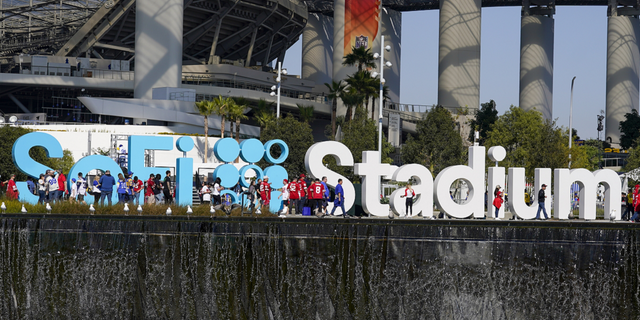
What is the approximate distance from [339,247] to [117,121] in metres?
48.0

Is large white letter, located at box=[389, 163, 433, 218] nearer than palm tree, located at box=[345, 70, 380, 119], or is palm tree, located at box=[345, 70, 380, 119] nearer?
large white letter, located at box=[389, 163, 433, 218]

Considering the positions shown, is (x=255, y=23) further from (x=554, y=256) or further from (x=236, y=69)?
(x=554, y=256)

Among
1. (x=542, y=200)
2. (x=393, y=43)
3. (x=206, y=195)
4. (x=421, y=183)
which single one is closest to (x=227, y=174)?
(x=206, y=195)

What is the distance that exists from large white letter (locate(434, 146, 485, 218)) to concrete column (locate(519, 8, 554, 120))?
68.4 m

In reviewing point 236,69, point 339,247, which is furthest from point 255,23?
point 339,247

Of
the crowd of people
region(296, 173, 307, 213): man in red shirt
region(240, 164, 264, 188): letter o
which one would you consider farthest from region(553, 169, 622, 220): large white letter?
region(240, 164, 264, 188): letter o

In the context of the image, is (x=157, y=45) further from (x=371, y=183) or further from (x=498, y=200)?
(x=498, y=200)

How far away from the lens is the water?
19.3 meters

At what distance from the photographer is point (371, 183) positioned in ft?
75.6

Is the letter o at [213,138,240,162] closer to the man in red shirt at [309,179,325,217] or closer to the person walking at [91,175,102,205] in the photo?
the person walking at [91,175,102,205]

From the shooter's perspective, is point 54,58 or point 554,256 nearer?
point 554,256

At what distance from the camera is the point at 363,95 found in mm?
57125

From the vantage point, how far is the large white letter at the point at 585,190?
75.5ft

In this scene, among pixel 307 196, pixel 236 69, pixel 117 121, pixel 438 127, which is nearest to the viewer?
pixel 307 196
